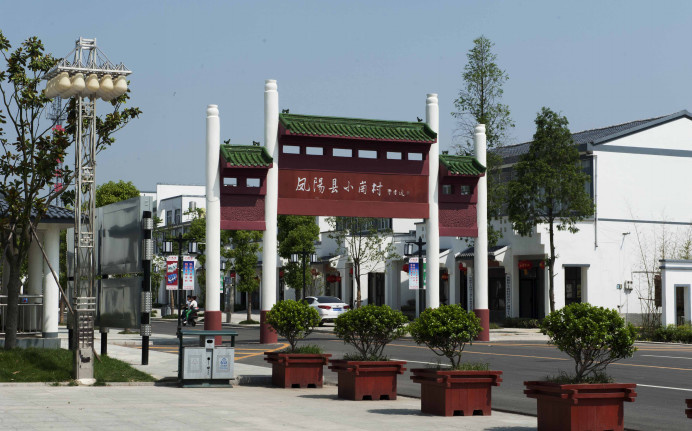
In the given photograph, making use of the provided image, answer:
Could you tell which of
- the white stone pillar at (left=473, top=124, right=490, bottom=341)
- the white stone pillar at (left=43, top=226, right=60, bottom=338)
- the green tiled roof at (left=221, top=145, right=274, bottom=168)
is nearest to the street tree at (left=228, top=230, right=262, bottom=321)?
the white stone pillar at (left=473, top=124, right=490, bottom=341)

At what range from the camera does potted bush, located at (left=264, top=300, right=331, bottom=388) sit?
17.5 m

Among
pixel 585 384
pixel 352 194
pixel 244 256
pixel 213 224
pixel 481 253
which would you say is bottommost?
pixel 585 384

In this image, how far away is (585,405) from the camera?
1086 cm

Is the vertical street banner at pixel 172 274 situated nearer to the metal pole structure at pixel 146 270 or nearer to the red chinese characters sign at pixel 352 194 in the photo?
the red chinese characters sign at pixel 352 194

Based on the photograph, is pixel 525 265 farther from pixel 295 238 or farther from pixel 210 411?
pixel 210 411

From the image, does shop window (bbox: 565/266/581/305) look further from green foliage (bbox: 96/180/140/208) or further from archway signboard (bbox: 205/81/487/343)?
green foliage (bbox: 96/180/140/208)

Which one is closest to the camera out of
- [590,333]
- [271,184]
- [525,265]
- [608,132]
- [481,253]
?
[590,333]

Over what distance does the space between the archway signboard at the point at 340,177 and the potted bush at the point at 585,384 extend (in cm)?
1920

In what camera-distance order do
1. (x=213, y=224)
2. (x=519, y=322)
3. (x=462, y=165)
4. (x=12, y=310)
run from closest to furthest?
(x=12, y=310), (x=213, y=224), (x=462, y=165), (x=519, y=322)

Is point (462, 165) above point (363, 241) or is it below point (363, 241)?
above

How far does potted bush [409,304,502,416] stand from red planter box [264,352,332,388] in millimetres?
3972

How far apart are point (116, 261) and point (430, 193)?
14.1 m

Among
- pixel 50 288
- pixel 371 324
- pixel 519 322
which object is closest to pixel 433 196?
pixel 50 288

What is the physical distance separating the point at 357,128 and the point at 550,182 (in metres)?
12.7
